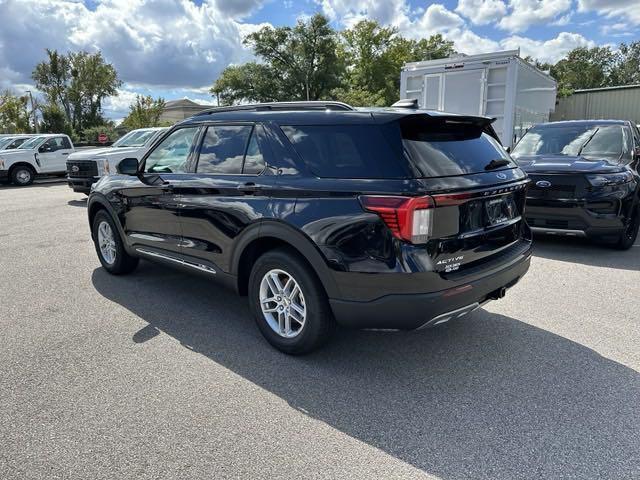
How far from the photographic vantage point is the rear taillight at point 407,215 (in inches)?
111

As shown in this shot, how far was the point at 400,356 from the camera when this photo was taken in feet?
11.8

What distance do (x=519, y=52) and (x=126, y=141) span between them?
1074 cm

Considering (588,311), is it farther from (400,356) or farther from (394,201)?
(394,201)

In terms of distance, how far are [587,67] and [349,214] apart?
7835 centimetres

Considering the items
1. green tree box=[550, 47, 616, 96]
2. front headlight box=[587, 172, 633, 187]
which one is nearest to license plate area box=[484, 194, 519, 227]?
front headlight box=[587, 172, 633, 187]

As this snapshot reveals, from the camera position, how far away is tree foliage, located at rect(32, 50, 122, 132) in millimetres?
47719

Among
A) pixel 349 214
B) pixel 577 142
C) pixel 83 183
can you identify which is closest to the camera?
pixel 349 214

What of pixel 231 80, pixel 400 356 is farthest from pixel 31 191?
pixel 231 80

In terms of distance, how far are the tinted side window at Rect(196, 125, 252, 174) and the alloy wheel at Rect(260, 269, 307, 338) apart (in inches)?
35.6

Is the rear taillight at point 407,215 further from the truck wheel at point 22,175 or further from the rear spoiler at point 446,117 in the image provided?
the truck wheel at point 22,175

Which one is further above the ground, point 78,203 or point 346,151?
point 346,151

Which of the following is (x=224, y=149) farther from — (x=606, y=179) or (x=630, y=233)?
(x=630, y=233)

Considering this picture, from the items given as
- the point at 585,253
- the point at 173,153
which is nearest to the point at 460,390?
the point at 173,153

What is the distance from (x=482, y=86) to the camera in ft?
36.9
